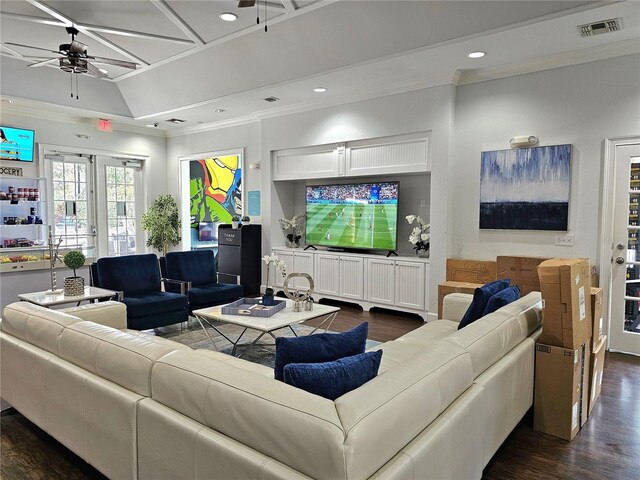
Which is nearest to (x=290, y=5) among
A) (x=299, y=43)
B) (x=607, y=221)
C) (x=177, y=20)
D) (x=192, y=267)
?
(x=299, y=43)

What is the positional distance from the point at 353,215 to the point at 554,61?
122 inches

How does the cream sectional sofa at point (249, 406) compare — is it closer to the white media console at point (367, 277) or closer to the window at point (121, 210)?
the white media console at point (367, 277)

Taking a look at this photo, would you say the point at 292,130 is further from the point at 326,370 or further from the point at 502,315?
the point at 326,370

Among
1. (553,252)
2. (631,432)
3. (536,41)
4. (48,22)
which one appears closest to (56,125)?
(48,22)

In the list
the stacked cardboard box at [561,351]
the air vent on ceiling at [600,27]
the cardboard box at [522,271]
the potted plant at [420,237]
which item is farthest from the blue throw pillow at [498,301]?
the air vent on ceiling at [600,27]

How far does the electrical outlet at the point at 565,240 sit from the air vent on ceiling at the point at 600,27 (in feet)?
6.42

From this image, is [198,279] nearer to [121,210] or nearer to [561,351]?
[121,210]

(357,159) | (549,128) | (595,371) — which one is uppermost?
(549,128)

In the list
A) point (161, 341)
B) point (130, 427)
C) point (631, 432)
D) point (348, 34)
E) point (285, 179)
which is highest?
point (348, 34)

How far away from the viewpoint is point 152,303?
4.50 metres

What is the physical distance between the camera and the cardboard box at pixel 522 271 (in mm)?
4609

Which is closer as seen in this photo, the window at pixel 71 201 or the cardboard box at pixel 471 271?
the cardboard box at pixel 471 271

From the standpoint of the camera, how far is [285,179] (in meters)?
7.07

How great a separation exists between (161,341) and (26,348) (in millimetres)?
1057
